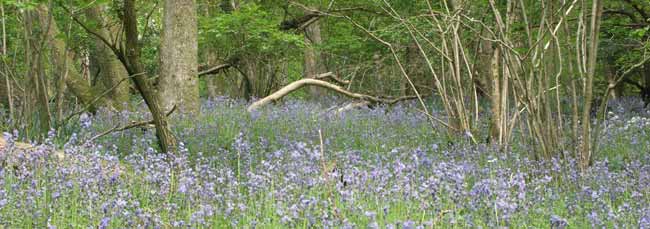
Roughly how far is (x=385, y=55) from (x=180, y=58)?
5.49 meters

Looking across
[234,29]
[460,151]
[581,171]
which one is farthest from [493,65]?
[234,29]

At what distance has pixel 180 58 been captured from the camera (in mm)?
9547

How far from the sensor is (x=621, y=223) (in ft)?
13.1

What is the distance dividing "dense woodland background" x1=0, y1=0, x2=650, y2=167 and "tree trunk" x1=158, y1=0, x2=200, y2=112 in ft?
0.05

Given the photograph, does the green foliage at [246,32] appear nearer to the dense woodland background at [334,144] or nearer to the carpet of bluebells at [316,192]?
the dense woodland background at [334,144]

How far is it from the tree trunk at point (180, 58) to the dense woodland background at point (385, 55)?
15 millimetres

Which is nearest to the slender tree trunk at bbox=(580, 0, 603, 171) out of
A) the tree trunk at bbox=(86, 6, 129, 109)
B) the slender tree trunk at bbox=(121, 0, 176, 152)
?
the slender tree trunk at bbox=(121, 0, 176, 152)

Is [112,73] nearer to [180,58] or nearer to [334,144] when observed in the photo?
[180,58]

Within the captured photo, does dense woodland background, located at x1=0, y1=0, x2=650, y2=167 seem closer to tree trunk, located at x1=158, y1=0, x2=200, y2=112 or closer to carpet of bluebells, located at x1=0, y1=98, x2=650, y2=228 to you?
tree trunk, located at x1=158, y1=0, x2=200, y2=112

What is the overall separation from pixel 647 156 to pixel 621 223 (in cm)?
247

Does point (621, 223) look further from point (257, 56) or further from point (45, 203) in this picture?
point (257, 56)

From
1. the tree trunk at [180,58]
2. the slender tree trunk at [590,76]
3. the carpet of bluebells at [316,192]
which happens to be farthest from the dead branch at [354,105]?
the slender tree trunk at [590,76]

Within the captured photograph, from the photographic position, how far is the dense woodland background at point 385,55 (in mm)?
5812

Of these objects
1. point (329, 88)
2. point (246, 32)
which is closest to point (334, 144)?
point (329, 88)
